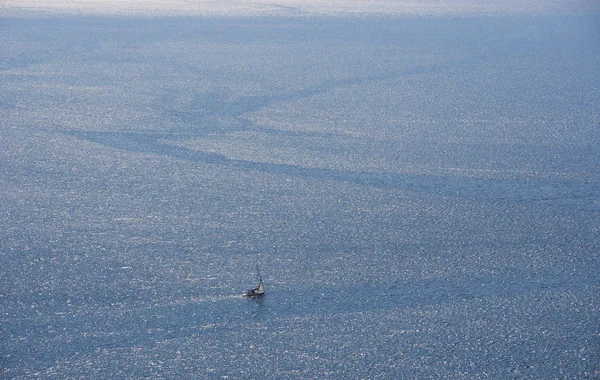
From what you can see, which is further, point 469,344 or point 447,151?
point 447,151

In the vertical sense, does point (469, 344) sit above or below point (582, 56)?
below

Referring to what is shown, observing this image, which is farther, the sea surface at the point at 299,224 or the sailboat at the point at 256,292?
the sailboat at the point at 256,292

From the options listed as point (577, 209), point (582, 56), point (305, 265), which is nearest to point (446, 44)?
point (582, 56)

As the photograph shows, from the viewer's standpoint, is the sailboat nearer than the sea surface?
→ No

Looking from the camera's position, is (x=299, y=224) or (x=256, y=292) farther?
(x=299, y=224)

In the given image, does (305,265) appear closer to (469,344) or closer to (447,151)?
(469,344)

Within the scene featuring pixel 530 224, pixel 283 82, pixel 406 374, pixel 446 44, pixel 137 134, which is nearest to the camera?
pixel 406 374

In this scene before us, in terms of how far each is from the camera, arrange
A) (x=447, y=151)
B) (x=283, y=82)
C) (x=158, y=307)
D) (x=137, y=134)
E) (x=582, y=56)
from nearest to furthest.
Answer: (x=158, y=307), (x=447, y=151), (x=137, y=134), (x=283, y=82), (x=582, y=56)
